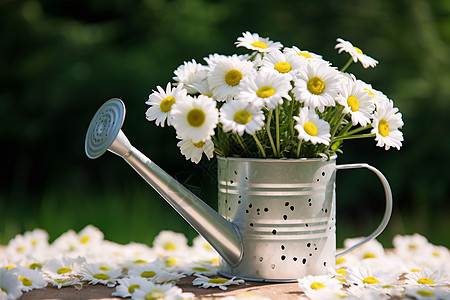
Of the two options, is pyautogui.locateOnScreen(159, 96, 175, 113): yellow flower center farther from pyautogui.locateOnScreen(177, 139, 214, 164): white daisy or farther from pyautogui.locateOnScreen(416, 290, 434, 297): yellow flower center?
pyautogui.locateOnScreen(416, 290, 434, 297): yellow flower center

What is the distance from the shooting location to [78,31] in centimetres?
357

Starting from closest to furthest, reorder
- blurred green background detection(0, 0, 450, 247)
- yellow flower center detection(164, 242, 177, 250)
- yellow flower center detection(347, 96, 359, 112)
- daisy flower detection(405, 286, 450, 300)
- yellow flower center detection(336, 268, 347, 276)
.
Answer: daisy flower detection(405, 286, 450, 300), yellow flower center detection(347, 96, 359, 112), yellow flower center detection(336, 268, 347, 276), yellow flower center detection(164, 242, 177, 250), blurred green background detection(0, 0, 450, 247)

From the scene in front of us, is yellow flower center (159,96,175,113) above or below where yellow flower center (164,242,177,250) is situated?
above

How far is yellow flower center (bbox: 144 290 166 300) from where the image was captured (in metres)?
0.90

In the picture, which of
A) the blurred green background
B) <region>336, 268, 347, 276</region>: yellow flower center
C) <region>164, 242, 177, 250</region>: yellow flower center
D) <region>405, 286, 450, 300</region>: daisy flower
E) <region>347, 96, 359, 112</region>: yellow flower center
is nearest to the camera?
<region>405, 286, 450, 300</region>: daisy flower

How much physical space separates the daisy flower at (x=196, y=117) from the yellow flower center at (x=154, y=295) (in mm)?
271

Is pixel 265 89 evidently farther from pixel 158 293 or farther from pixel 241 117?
pixel 158 293

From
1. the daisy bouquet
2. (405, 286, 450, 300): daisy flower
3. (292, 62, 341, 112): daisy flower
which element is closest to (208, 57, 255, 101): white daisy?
the daisy bouquet

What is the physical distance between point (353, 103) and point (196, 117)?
0.97 ft

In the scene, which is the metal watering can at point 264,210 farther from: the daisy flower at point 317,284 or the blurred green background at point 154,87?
the blurred green background at point 154,87

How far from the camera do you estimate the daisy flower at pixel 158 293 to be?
895 millimetres

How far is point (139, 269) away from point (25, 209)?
2635mm

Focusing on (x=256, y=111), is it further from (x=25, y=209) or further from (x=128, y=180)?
(x=25, y=209)

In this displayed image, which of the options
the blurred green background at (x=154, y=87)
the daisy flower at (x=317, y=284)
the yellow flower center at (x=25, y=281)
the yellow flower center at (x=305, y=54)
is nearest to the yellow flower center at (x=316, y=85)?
the yellow flower center at (x=305, y=54)
